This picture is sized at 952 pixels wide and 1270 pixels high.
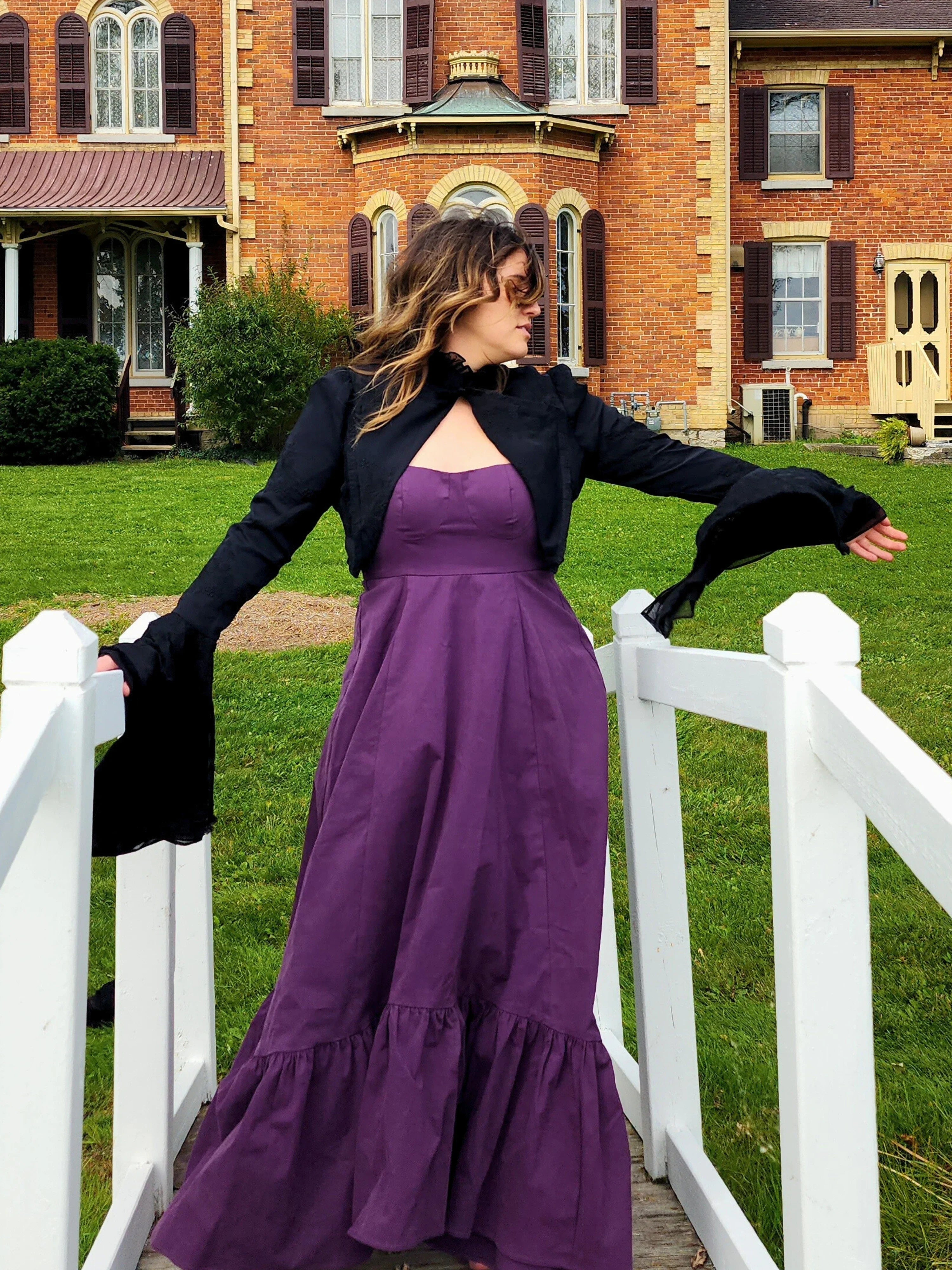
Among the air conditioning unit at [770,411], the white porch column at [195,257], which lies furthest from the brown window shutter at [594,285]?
the white porch column at [195,257]

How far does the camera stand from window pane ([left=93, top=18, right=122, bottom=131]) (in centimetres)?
1934

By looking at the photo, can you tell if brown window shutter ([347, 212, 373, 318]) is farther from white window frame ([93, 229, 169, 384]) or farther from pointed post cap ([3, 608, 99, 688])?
pointed post cap ([3, 608, 99, 688])

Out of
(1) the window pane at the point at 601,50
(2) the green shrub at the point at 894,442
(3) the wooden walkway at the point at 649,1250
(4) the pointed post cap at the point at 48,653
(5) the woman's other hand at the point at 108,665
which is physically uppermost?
(1) the window pane at the point at 601,50

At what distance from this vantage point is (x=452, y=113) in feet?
56.6

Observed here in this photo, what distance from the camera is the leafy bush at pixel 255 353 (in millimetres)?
16578

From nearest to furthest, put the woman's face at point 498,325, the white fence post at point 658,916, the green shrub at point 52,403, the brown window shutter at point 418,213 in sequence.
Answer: the woman's face at point 498,325, the white fence post at point 658,916, the green shrub at point 52,403, the brown window shutter at point 418,213

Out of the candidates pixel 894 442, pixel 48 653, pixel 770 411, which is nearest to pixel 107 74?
pixel 770 411

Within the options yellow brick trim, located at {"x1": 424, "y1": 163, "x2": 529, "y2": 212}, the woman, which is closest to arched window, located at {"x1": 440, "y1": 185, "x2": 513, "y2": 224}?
yellow brick trim, located at {"x1": 424, "y1": 163, "x2": 529, "y2": 212}

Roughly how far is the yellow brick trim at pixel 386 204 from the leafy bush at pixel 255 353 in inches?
48.6

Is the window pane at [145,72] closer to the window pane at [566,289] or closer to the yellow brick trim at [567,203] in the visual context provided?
the yellow brick trim at [567,203]

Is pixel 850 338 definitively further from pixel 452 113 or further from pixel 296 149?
pixel 296 149

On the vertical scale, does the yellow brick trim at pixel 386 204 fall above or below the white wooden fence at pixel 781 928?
above

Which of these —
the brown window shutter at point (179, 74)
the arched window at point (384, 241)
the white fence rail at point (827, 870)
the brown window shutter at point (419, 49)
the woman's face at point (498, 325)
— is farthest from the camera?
the brown window shutter at point (179, 74)

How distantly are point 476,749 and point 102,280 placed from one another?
1931cm
